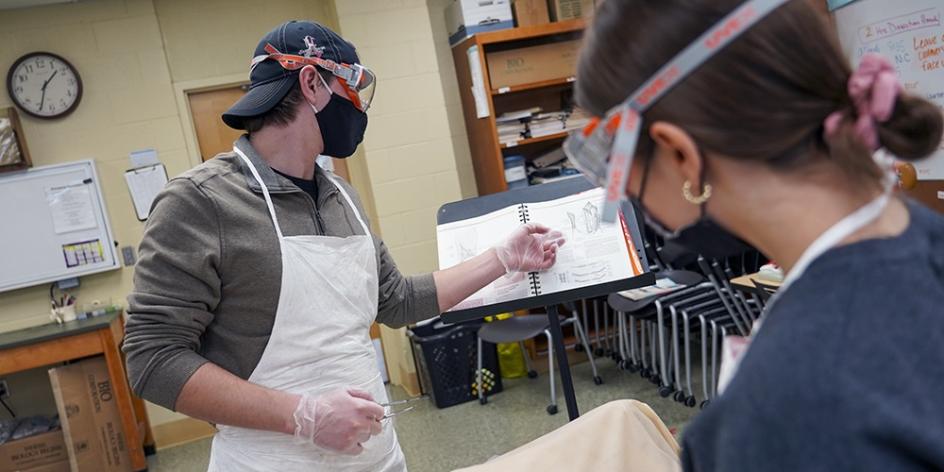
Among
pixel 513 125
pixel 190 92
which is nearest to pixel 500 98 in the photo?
pixel 513 125

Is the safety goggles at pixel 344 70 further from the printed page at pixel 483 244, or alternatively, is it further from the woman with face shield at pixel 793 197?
the woman with face shield at pixel 793 197

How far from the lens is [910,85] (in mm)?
3303

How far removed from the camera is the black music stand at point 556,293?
1.85 m

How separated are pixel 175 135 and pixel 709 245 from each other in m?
4.11

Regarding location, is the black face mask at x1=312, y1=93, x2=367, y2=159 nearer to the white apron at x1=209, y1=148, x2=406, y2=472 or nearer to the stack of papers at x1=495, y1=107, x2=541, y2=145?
the white apron at x1=209, y1=148, x2=406, y2=472

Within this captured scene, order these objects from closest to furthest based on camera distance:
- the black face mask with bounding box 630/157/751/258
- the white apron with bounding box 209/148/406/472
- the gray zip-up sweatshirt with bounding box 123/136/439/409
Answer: the black face mask with bounding box 630/157/751/258
the gray zip-up sweatshirt with bounding box 123/136/439/409
the white apron with bounding box 209/148/406/472

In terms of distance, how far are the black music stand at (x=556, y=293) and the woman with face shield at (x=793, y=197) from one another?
3.48ft

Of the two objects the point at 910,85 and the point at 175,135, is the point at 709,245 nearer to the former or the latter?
the point at 910,85

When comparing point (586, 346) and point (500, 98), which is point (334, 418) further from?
point (500, 98)

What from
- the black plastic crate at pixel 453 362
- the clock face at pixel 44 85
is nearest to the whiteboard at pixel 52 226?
the clock face at pixel 44 85

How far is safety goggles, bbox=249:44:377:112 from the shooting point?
1.54 m

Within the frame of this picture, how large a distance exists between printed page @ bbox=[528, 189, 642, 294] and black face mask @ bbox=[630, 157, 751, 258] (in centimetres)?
96

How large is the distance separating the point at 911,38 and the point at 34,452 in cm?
493

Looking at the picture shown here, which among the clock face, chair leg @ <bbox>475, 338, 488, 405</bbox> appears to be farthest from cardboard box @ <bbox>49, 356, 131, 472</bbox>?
chair leg @ <bbox>475, 338, 488, 405</bbox>
